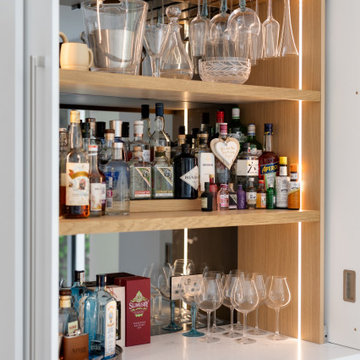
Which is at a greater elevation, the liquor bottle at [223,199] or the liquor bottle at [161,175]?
the liquor bottle at [161,175]

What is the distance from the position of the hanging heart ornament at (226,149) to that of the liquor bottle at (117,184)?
40 centimetres

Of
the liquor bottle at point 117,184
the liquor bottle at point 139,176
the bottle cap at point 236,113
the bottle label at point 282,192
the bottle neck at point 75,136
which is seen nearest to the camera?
the bottle neck at point 75,136

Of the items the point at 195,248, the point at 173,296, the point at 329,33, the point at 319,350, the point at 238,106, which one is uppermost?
the point at 329,33

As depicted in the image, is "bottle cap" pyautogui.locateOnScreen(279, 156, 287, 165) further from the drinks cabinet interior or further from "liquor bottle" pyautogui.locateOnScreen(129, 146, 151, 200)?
"liquor bottle" pyautogui.locateOnScreen(129, 146, 151, 200)

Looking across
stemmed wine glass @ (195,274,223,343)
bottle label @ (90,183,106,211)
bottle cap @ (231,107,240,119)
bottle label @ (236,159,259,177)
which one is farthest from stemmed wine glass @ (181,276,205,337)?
bottle cap @ (231,107,240,119)

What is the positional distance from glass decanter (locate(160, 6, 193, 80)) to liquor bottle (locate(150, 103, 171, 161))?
126 millimetres

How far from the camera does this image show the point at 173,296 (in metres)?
2.43

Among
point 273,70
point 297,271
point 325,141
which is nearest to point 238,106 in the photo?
point 273,70

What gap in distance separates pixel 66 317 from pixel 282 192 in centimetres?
92

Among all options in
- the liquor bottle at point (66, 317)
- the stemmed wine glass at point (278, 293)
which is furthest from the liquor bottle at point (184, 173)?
the liquor bottle at point (66, 317)

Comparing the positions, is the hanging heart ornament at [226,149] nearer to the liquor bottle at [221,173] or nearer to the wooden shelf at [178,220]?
the liquor bottle at [221,173]

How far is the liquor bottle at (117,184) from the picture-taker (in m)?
2.02

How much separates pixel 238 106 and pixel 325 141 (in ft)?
1.43

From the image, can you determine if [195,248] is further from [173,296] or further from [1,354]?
[1,354]
